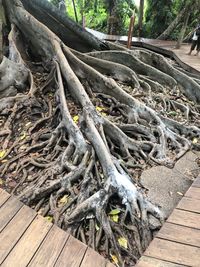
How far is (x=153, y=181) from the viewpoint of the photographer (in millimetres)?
3545

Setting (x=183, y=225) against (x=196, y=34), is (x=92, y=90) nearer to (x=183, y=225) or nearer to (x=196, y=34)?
(x=183, y=225)

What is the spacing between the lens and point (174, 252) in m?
2.32

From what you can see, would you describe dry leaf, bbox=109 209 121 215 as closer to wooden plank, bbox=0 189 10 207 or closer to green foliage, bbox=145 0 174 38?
wooden plank, bbox=0 189 10 207

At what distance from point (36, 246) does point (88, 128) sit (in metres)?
1.86

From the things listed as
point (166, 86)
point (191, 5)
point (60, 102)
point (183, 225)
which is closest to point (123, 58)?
point (166, 86)

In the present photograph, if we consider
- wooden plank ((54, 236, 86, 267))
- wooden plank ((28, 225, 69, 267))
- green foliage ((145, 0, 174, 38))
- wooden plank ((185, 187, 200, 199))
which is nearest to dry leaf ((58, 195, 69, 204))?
wooden plank ((28, 225, 69, 267))

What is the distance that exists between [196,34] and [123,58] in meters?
3.13

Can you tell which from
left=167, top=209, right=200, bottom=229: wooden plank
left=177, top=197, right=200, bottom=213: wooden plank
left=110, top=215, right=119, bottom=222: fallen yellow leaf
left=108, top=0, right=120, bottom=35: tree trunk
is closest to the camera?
left=167, top=209, right=200, bottom=229: wooden plank

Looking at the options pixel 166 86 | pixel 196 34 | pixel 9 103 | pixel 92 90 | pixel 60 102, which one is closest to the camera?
pixel 60 102

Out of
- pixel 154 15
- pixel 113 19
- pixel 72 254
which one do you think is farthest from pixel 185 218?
pixel 113 19

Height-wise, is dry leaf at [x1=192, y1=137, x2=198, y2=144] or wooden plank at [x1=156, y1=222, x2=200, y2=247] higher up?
wooden plank at [x1=156, y1=222, x2=200, y2=247]

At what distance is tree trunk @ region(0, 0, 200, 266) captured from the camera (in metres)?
3.04

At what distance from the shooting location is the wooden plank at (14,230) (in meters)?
2.35

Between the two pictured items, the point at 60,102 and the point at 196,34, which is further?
the point at 196,34
